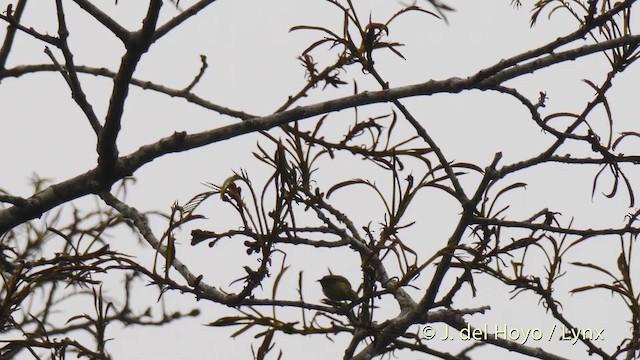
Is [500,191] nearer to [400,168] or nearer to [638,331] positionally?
[400,168]

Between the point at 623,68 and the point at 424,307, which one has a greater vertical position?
the point at 623,68

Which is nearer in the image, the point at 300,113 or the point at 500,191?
the point at 500,191

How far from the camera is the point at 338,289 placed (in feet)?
Answer: 6.32

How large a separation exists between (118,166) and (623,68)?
1.25 m

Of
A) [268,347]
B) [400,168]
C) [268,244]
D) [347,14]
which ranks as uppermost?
[347,14]

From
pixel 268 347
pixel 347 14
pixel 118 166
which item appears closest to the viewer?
pixel 268 347

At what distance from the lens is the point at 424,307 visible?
69.1 inches

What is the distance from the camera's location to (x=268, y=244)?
164cm

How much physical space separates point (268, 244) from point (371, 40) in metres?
0.53

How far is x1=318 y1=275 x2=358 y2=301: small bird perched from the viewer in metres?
1.92

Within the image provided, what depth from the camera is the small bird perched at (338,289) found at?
6.31 feet

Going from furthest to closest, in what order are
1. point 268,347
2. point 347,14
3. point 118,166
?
point 118,166 → point 347,14 → point 268,347

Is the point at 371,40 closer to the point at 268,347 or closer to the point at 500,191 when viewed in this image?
the point at 500,191

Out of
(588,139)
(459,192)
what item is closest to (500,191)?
(459,192)
